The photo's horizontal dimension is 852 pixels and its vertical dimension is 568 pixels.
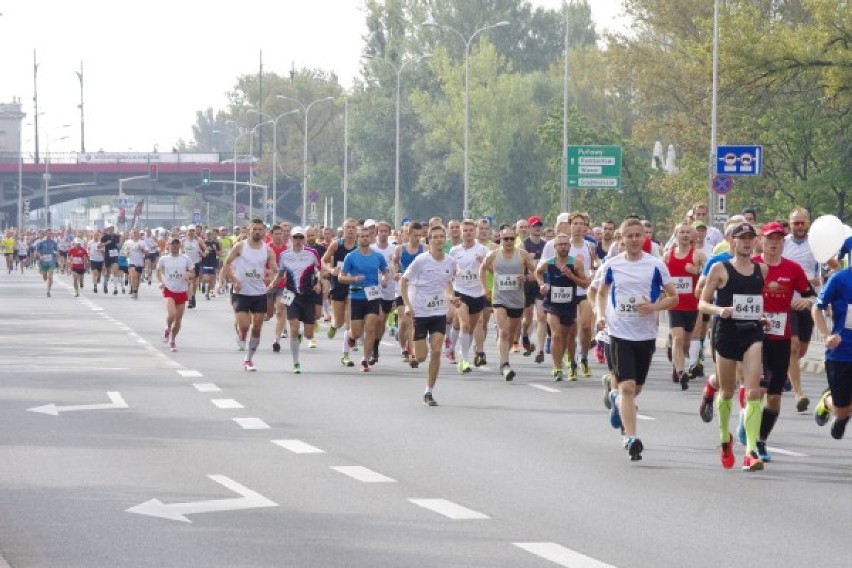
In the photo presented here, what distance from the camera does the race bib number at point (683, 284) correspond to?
2078 cm

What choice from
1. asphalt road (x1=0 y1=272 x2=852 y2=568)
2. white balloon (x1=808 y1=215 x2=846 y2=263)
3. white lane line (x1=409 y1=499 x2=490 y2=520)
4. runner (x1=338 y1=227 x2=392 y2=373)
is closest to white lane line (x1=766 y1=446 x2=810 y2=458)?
asphalt road (x1=0 y1=272 x2=852 y2=568)

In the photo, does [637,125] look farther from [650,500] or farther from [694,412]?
[650,500]

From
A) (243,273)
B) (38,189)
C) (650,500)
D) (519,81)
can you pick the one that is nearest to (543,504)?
(650,500)

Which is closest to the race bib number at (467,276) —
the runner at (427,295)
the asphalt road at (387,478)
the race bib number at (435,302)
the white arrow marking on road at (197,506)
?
the asphalt road at (387,478)

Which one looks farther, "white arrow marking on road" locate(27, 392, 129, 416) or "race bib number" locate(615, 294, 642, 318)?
"white arrow marking on road" locate(27, 392, 129, 416)

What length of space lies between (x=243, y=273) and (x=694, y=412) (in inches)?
294

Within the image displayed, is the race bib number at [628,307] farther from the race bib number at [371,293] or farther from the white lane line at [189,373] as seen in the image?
the race bib number at [371,293]

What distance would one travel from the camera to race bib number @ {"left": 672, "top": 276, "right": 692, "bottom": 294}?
68.2 feet

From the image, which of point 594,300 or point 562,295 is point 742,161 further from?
point 594,300

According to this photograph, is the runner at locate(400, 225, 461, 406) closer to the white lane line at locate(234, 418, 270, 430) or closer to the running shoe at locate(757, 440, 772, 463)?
the white lane line at locate(234, 418, 270, 430)

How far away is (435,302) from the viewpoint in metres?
19.2

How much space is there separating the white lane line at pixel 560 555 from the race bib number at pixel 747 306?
4219 mm

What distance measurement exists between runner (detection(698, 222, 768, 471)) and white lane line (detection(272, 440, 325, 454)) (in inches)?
111

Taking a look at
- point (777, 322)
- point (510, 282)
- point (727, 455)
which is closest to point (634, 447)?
point (727, 455)
